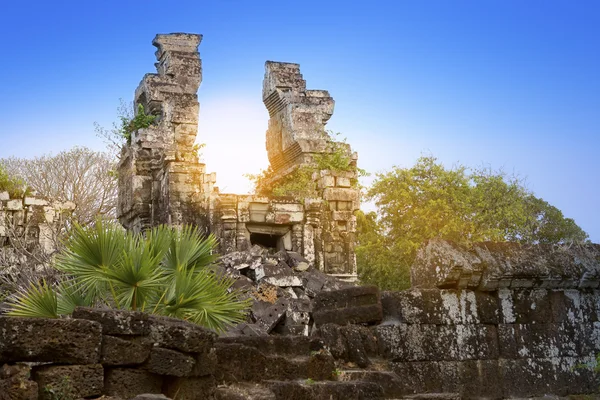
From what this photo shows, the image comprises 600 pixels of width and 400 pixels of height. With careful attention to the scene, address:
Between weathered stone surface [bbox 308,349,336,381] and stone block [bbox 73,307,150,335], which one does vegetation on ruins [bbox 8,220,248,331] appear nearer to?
weathered stone surface [bbox 308,349,336,381]

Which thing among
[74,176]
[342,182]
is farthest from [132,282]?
[74,176]

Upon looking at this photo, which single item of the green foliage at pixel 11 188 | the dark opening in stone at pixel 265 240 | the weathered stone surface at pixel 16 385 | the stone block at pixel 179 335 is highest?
the green foliage at pixel 11 188

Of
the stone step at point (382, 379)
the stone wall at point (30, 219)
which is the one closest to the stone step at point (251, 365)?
the stone step at point (382, 379)

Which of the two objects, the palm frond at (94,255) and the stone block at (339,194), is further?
the stone block at (339,194)

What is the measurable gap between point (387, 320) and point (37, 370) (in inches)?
143

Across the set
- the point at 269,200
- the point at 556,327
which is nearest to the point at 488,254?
the point at 556,327

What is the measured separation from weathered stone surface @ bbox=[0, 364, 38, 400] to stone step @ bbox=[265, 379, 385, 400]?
5.89 feet

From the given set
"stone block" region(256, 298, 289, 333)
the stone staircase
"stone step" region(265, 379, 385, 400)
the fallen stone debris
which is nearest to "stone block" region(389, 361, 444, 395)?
the stone staircase

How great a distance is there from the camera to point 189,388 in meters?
5.54

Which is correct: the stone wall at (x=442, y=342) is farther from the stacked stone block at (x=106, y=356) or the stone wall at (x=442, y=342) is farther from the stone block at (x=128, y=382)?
the stone block at (x=128, y=382)

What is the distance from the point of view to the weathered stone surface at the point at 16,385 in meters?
4.80

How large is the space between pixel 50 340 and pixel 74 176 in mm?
36969

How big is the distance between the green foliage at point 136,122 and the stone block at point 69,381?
1917 cm

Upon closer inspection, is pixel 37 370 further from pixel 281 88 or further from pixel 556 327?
pixel 281 88
